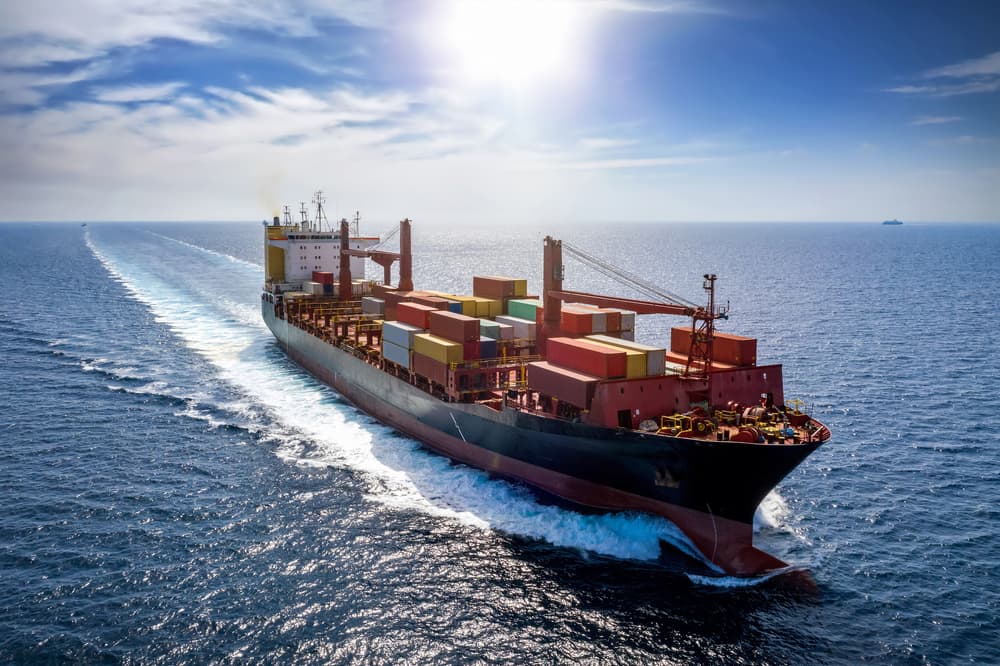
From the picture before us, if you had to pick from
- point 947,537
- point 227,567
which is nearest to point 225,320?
point 227,567

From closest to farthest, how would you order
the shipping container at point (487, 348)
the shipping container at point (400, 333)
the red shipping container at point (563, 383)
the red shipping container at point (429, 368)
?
the red shipping container at point (563, 383) < the red shipping container at point (429, 368) < the shipping container at point (487, 348) < the shipping container at point (400, 333)

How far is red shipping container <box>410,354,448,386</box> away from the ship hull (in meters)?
1.26

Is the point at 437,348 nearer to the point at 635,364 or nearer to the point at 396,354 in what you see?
the point at 396,354

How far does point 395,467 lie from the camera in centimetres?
3672

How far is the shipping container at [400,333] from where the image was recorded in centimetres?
4147

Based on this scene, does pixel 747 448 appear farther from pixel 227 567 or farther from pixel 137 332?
pixel 137 332

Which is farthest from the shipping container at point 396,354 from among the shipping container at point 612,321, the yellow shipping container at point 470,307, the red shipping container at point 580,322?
the shipping container at point 612,321

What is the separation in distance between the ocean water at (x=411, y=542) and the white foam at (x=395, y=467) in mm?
162

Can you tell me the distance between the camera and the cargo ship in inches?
1066

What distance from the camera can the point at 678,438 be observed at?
26.7m

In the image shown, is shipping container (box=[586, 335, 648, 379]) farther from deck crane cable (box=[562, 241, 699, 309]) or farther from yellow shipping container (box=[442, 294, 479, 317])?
yellow shipping container (box=[442, 294, 479, 317])

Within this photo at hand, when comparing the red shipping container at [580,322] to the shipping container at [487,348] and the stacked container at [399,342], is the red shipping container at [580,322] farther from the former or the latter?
the stacked container at [399,342]

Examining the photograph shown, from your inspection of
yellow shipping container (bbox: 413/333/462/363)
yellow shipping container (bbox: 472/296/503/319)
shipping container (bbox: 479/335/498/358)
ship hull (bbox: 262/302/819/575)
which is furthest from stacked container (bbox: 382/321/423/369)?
yellow shipping container (bbox: 472/296/503/319)

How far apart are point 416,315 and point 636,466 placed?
20305 millimetres
